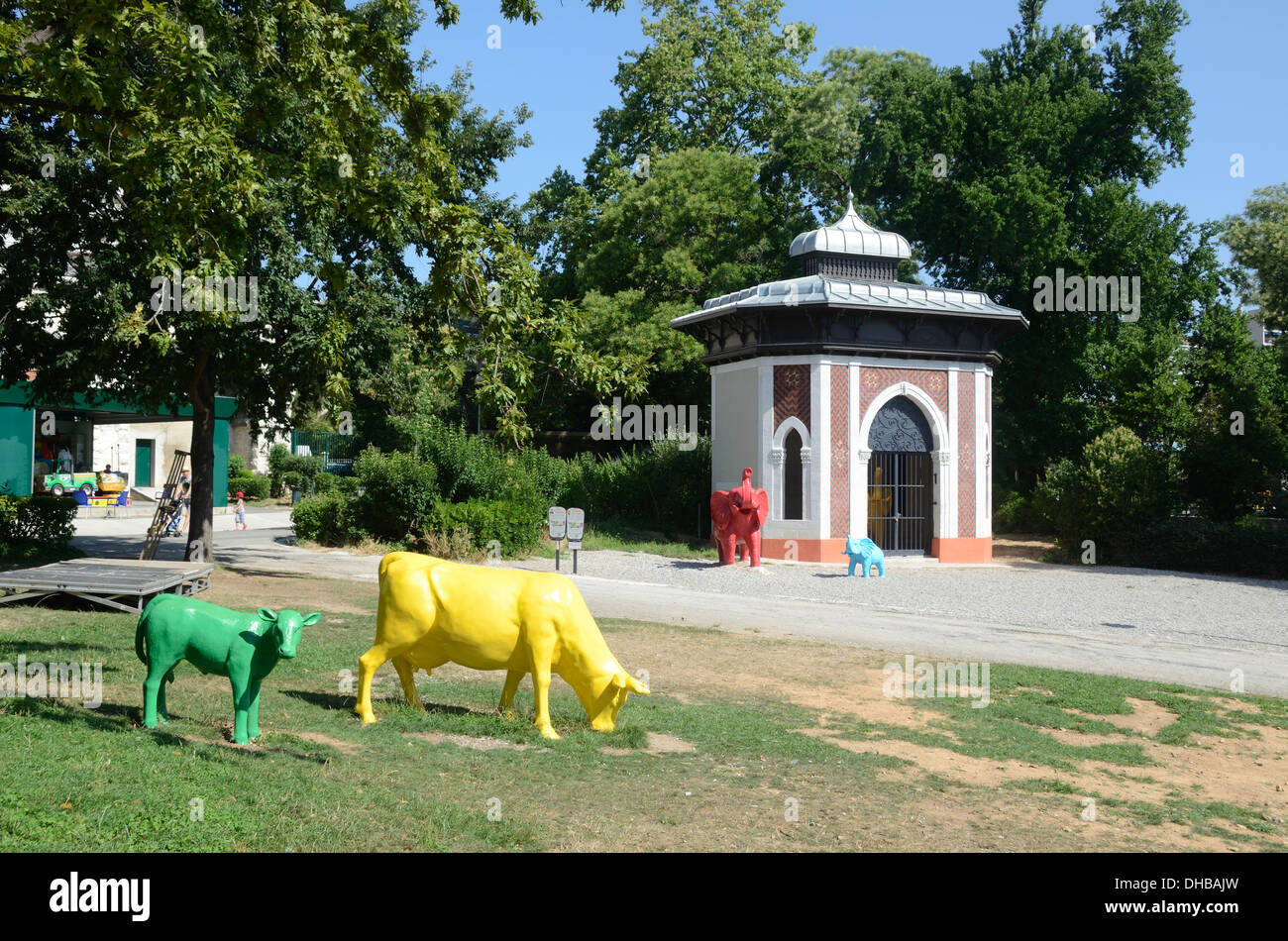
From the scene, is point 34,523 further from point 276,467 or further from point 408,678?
point 276,467

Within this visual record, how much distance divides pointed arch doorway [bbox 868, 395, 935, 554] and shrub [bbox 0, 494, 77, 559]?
64.2 ft

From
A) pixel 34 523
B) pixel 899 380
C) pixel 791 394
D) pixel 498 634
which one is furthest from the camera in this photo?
pixel 899 380

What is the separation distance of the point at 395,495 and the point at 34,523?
8.02m

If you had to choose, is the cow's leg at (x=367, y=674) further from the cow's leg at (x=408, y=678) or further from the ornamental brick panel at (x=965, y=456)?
the ornamental brick panel at (x=965, y=456)

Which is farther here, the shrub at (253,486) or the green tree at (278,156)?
the shrub at (253,486)

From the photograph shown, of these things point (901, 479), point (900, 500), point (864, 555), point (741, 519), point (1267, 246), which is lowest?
point (864, 555)

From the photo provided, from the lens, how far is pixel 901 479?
27.6 metres

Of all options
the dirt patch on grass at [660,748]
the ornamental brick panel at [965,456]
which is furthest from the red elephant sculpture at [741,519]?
the dirt patch on grass at [660,748]

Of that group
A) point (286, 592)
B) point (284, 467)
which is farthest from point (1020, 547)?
point (284, 467)

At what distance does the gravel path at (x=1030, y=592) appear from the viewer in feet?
56.3

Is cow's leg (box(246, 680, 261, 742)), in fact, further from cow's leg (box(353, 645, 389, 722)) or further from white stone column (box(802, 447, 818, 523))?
white stone column (box(802, 447, 818, 523))

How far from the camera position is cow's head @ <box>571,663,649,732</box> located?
865cm

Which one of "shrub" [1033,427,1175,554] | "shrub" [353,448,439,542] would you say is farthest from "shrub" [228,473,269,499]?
"shrub" [1033,427,1175,554]

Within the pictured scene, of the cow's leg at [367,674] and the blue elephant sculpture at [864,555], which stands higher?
the blue elephant sculpture at [864,555]
